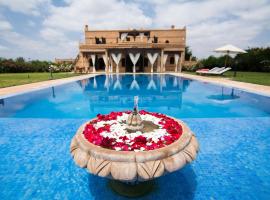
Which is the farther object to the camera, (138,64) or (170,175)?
(138,64)

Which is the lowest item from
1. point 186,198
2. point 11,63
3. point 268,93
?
point 186,198

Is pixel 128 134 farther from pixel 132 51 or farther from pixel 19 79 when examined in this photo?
pixel 132 51

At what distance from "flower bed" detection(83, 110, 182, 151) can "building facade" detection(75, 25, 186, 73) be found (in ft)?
82.5

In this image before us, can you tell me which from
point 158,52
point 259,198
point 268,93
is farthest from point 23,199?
point 158,52

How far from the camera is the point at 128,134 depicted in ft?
9.17

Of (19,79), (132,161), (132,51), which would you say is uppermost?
(132,51)

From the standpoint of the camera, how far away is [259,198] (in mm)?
2822

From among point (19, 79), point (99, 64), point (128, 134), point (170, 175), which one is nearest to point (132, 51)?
point (99, 64)

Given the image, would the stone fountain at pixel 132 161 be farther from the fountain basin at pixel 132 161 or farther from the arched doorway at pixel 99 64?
the arched doorway at pixel 99 64

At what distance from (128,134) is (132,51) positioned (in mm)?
26566

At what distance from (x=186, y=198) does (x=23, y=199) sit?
254 cm

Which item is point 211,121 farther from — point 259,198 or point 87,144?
point 87,144

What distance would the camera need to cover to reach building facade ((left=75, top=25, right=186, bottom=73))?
92.3 ft

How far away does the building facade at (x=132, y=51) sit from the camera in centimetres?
2812
